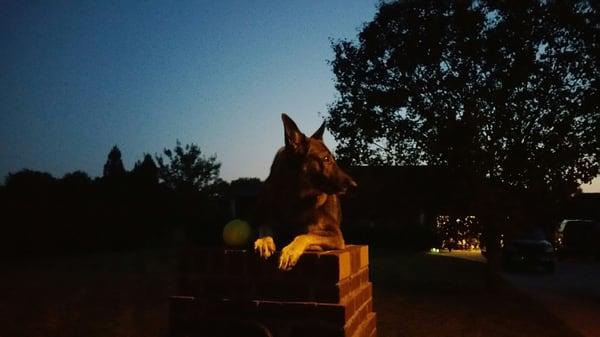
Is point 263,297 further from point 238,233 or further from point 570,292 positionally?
point 570,292

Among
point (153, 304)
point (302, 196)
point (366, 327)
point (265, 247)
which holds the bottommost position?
point (153, 304)

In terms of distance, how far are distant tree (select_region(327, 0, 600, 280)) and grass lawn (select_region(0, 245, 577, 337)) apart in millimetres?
2273

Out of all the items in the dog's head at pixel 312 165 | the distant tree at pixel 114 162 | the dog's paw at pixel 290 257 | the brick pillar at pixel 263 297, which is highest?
the distant tree at pixel 114 162

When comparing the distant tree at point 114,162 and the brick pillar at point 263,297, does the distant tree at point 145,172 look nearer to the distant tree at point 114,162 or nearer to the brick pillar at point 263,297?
the distant tree at point 114,162

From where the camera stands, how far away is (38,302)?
35.9 feet

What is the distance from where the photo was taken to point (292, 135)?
11.0 feet

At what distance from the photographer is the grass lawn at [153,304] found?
871 centimetres

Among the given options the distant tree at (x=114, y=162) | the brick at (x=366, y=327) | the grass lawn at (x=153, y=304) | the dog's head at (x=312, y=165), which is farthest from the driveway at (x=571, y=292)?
the distant tree at (x=114, y=162)

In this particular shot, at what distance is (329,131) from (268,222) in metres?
11.6

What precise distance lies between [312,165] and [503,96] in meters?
10.8

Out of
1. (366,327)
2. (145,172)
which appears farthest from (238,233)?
(145,172)

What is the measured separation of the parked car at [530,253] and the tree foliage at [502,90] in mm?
8148

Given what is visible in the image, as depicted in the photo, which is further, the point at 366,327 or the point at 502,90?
the point at 502,90

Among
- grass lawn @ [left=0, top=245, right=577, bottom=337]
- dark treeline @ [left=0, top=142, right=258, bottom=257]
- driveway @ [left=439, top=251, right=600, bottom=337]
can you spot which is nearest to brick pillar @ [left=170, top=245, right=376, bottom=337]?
grass lawn @ [left=0, top=245, right=577, bottom=337]
